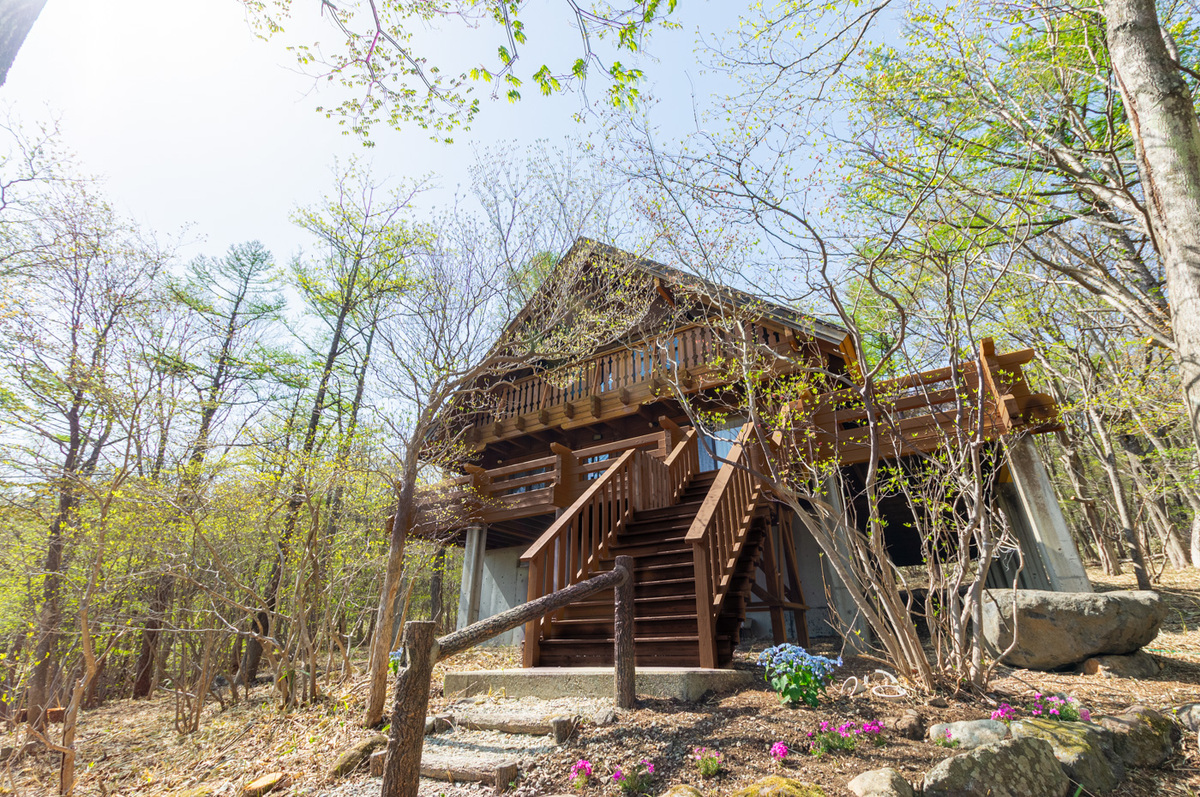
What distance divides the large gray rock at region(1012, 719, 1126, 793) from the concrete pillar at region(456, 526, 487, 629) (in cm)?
878

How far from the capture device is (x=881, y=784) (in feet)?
8.18

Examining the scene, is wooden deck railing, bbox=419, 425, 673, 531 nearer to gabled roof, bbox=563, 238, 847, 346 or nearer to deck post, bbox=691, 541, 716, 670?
gabled roof, bbox=563, 238, 847, 346

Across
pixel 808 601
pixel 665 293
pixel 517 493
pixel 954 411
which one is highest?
pixel 665 293

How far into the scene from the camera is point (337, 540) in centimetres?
901

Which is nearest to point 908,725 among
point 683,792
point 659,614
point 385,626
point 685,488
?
point 683,792

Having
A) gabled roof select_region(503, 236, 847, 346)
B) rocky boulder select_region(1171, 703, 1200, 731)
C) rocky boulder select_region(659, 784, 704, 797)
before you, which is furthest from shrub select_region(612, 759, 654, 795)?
gabled roof select_region(503, 236, 847, 346)

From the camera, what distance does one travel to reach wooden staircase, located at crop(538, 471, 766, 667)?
5062 mm

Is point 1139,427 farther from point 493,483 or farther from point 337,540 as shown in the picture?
point 337,540

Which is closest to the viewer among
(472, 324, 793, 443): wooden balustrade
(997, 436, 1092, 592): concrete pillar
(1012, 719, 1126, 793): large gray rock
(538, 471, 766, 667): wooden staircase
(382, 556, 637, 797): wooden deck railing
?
(382, 556, 637, 797): wooden deck railing

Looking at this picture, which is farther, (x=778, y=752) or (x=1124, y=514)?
(x=1124, y=514)

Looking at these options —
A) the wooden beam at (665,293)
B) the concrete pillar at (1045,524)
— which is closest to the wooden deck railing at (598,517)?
the wooden beam at (665,293)

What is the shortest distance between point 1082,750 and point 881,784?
1.33 metres

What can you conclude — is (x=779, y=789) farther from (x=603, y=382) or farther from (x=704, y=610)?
(x=603, y=382)

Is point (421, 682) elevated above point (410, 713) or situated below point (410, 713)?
above
